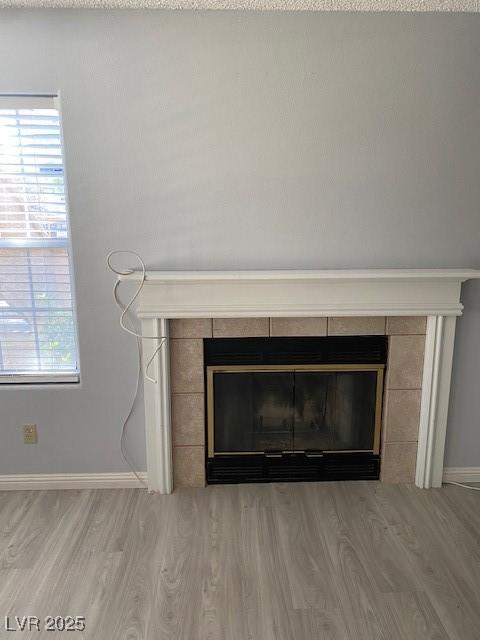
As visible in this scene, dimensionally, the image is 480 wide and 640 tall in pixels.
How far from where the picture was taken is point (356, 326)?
2.49 meters

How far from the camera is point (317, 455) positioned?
8.61 ft

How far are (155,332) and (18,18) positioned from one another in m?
1.50

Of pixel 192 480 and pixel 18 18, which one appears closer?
pixel 18 18

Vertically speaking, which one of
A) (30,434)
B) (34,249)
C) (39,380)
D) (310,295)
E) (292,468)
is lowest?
(292,468)

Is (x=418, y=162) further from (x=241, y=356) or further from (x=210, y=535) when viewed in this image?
(x=210, y=535)

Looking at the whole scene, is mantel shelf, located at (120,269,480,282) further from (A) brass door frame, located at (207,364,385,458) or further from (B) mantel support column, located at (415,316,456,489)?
(A) brass door frame, located at (207,364,385,458)

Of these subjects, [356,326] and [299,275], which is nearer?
[299,275]

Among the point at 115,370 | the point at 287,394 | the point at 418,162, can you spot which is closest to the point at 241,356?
the point at 287,394

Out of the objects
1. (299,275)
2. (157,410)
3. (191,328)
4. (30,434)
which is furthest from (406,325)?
(30,434)

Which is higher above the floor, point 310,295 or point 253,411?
point 310,295

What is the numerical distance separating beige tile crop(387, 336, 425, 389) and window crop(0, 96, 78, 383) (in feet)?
5.30

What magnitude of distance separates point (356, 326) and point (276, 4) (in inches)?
58.9

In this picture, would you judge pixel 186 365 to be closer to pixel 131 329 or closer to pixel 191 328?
pixel 191 328

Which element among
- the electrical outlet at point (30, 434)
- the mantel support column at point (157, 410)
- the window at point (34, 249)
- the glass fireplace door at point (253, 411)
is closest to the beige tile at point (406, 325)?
the glass fireplace door at point (253, 411)
